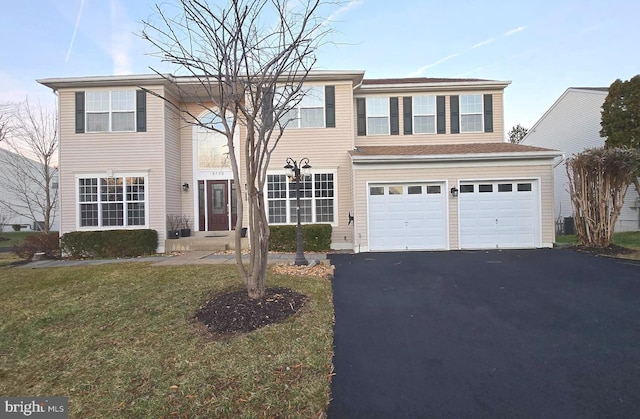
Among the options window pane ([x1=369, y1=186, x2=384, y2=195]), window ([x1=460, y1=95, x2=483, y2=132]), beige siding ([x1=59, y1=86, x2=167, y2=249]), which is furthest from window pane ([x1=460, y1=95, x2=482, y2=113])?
beige siding ([x1=59, y1=86, x2=167, y2=249])

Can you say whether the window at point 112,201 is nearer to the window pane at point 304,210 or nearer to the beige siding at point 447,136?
the window pane at point 304,210

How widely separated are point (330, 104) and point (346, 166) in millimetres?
2392

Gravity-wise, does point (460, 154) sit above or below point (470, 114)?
below

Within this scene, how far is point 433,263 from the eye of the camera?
8.23m

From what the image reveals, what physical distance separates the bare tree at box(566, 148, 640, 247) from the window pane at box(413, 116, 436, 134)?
4818mm

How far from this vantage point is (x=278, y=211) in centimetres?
1131

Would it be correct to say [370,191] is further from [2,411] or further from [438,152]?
[2,411]

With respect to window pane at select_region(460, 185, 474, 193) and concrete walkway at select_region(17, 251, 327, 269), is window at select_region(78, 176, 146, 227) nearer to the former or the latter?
concrete walkway at select_region(17, 251, 327, 269)

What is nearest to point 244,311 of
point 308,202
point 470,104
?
point 308,202

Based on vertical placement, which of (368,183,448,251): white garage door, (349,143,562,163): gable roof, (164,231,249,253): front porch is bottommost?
(164,231,249,253): front porch

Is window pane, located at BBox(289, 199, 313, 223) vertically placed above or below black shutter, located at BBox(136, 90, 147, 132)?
below

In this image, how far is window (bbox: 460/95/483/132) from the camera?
1227cm

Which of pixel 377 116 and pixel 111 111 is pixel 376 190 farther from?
pixel 111 111

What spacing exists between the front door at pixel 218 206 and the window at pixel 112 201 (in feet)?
7.55
